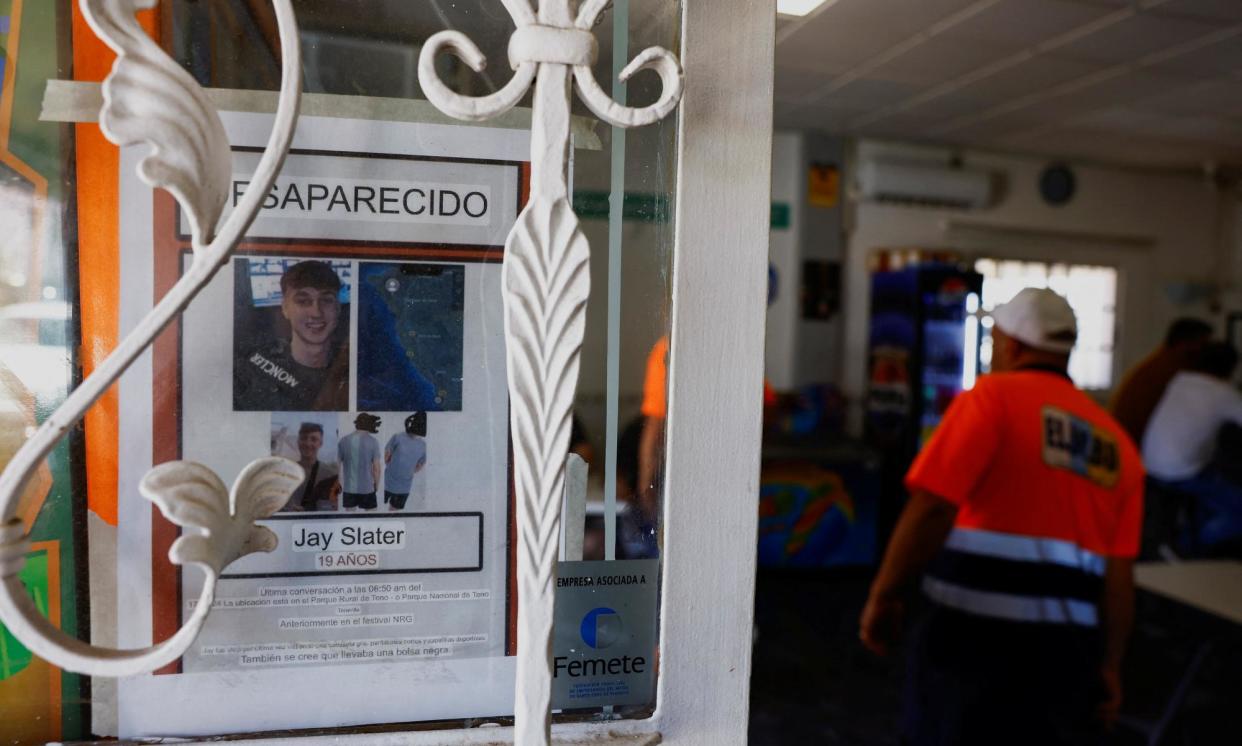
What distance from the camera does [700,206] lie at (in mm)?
698

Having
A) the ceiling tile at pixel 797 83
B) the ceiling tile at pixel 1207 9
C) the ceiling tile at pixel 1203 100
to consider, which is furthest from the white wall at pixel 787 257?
the ceiling tile at pixel 1207 9

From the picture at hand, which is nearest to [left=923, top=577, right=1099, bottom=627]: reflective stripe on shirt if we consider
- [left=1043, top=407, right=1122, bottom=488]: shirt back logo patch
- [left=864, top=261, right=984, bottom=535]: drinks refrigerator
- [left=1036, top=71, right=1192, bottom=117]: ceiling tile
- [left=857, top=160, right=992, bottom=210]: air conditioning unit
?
[left=1043, top=407, right=1122, bottom=488]: shirt back logo patch

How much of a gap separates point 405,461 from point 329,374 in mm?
99

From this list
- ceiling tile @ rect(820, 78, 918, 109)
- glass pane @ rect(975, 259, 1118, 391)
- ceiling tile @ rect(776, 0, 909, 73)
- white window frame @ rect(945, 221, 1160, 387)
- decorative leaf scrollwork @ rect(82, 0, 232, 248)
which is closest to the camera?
decorative leaf scrollwork @ rect(82, 0, 232, 248)

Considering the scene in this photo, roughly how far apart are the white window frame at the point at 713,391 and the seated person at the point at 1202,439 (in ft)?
13.9

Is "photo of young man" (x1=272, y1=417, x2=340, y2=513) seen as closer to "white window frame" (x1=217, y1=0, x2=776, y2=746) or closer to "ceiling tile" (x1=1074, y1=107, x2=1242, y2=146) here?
"white window frame" (x1=217, y1=0, x2=776, y2=746)

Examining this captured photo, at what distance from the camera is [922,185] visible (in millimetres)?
5746

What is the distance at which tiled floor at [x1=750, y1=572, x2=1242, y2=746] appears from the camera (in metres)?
2.97

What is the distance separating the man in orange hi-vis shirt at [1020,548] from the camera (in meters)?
1.93

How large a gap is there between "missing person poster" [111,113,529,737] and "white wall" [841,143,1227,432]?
552cm

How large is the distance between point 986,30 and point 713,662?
3.79 metres

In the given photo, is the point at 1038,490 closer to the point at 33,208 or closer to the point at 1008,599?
the point at 1008,599

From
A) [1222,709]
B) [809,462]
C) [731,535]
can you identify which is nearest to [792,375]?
[809,462]

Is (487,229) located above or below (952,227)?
below
